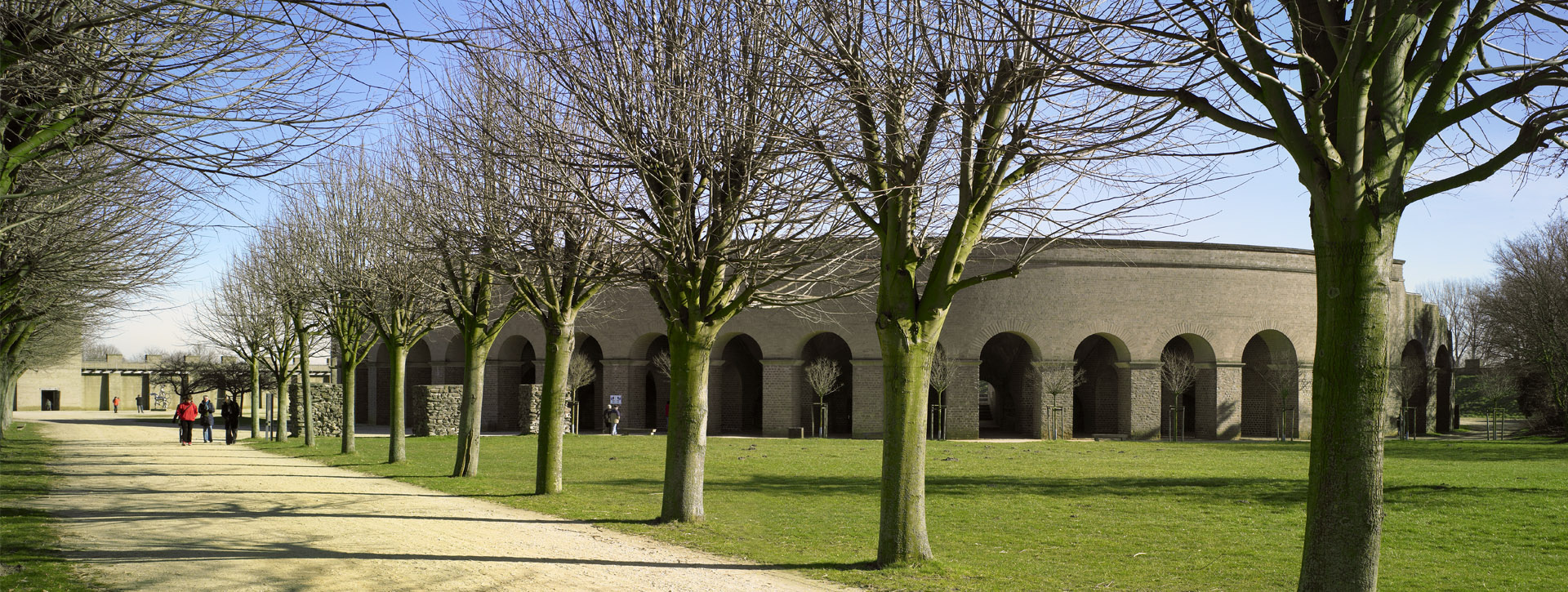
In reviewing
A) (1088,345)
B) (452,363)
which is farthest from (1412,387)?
(452,363)

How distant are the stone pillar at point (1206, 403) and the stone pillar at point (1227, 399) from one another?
0.03m

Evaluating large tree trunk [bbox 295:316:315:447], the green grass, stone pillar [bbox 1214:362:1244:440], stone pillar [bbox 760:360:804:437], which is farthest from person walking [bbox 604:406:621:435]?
stone pillar [bbox 1214:362:1244:440]

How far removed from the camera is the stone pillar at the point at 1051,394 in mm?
31984

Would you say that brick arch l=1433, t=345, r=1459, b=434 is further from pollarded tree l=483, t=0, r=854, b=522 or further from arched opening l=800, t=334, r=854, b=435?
pollarded tree l=483, t=0, r=854, b=522

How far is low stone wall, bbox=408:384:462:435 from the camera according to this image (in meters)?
31.2

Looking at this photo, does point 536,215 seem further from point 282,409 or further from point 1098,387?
point 1098,387

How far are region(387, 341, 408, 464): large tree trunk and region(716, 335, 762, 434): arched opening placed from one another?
1790cm

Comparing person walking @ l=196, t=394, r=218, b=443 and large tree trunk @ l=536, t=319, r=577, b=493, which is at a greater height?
Result: large tree trunk @ l=536, t=319, r=577, b=493

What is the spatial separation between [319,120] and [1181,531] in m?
9.14

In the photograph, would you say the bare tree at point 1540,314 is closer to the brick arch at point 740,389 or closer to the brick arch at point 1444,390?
the brick arch at point 1444,390

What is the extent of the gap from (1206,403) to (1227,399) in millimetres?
633

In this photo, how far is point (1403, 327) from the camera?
37156 mm

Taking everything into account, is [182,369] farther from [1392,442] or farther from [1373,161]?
[1373,161]

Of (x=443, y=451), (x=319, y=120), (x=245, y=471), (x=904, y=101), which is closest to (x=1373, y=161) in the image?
(x=904, y=101)
